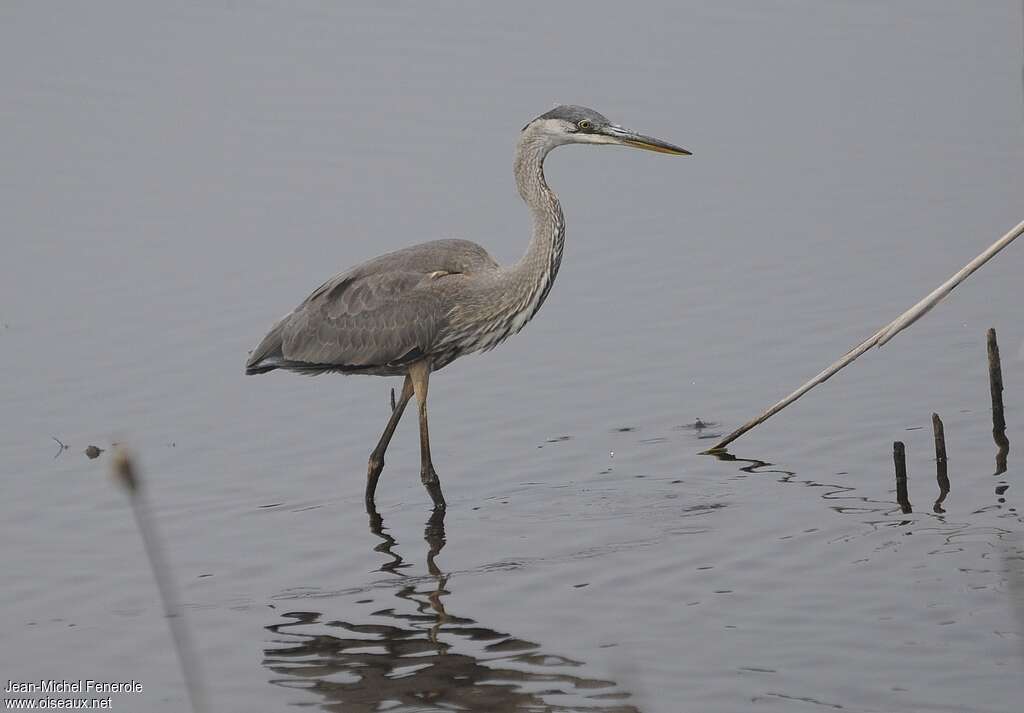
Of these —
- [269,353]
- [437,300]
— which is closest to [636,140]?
[437,300]

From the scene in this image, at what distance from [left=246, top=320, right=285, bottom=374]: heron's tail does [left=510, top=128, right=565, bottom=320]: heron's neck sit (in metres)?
1.65

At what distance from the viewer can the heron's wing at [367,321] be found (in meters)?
10.6

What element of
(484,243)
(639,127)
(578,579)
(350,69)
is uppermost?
(350,69)

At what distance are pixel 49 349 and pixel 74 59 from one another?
10.8 m

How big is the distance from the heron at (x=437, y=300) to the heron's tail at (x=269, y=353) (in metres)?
0.09

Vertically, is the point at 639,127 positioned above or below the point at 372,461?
above

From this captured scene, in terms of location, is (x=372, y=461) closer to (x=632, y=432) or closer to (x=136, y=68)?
(x=632, y=432)

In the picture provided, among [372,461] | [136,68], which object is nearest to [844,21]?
[136,68]

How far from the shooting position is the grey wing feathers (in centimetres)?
1059

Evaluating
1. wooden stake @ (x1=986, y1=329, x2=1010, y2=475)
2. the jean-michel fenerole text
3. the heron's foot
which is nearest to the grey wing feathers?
the heron's foot

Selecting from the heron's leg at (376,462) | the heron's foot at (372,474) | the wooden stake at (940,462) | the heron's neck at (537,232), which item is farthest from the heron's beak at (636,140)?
the heron's foot at (372,474)

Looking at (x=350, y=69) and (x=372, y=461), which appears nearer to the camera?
(x=372, y=461)

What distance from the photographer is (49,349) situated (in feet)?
46.9

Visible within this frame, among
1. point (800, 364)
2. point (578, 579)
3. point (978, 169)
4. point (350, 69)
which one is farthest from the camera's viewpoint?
point (350, 69)
